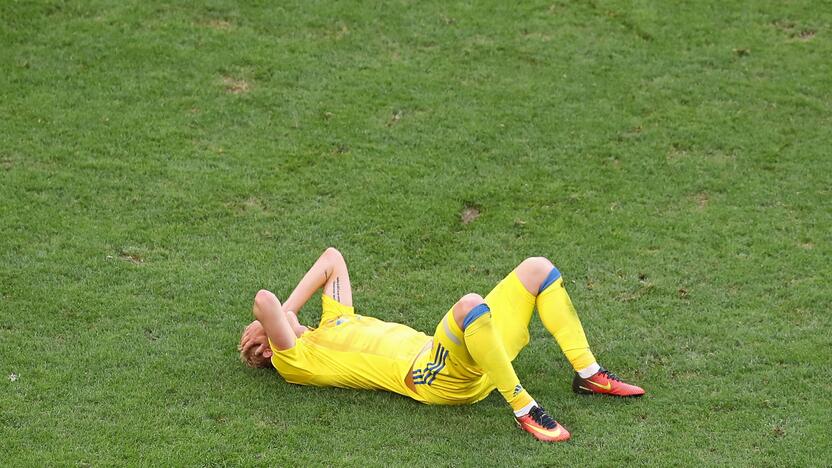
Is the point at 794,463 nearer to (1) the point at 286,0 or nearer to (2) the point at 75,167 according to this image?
(2) the point at 75,167

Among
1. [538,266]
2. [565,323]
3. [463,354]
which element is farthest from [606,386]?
[463,354]

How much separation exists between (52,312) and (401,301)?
2.86m

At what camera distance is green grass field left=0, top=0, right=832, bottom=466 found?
781 cm

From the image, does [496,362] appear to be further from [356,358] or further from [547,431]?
Result: [356,358]

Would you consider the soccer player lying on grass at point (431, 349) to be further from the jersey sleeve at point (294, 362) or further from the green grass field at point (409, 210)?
the green grass field at point (409, 210)

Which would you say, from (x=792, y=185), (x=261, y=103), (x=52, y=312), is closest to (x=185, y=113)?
(x=261, y=103)

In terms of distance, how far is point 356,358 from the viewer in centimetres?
825

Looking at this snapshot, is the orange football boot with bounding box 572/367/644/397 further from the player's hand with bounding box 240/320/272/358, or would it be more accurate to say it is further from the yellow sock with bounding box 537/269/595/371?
the player's hand with bounding box 240/320/272/358

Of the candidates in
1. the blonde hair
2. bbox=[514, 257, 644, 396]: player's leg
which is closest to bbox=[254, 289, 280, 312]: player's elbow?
the blonde hair

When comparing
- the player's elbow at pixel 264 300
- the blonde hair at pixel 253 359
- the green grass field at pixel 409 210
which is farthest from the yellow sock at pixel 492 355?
the blonde hair at pixel 253 359

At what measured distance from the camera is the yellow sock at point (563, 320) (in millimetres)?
8148

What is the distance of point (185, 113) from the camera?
1254cm

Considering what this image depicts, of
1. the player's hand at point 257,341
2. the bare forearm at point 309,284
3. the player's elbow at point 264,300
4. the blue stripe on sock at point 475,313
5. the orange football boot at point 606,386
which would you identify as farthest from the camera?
the bare forearm at point 309,284

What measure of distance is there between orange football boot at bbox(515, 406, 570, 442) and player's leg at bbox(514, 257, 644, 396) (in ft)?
1.91
